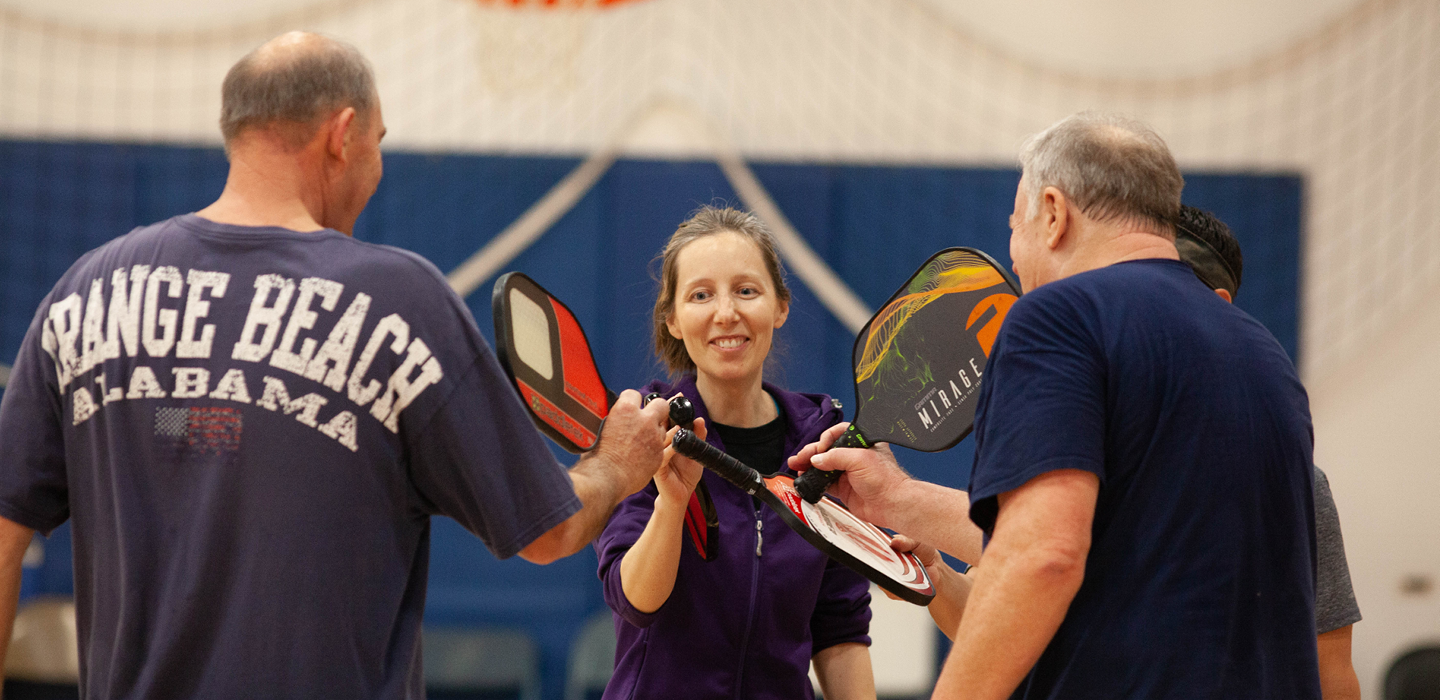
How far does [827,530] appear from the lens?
2262mm

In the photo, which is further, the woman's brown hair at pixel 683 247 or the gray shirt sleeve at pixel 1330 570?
the woman's brown hair at pixel 683 247

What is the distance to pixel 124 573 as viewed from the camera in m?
1.82

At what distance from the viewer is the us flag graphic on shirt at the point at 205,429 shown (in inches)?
71.6

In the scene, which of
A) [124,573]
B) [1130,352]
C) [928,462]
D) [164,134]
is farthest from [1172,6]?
[124,573]

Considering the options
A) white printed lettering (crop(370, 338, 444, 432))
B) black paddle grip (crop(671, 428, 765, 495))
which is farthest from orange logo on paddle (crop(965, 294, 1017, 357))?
white printed lettering (crop(370, 338, 444, 432))

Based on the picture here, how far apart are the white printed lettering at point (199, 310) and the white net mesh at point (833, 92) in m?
4.49

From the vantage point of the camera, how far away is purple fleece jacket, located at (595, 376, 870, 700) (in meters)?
2.40

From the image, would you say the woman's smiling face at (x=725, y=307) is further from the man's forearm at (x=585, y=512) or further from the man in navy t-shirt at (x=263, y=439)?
the man in navy t-shirt at (x=263, y=439)

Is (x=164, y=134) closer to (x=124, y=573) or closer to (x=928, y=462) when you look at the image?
(x=928, y=462)

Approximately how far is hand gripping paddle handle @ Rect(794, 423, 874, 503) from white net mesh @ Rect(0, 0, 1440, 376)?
380 cm

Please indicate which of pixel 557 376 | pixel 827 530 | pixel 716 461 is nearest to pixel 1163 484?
pixel 827 530

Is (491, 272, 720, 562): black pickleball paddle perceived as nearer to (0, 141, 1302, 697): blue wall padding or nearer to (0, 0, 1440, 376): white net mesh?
(0, 141, 1302, 697): blue wall padding

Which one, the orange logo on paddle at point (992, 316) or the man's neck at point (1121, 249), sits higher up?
the man's neck at point (1121, 249)

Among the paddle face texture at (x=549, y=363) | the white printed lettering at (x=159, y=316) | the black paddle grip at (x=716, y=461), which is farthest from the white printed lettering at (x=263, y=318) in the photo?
the black paddle grip at (x=716, y=461)
